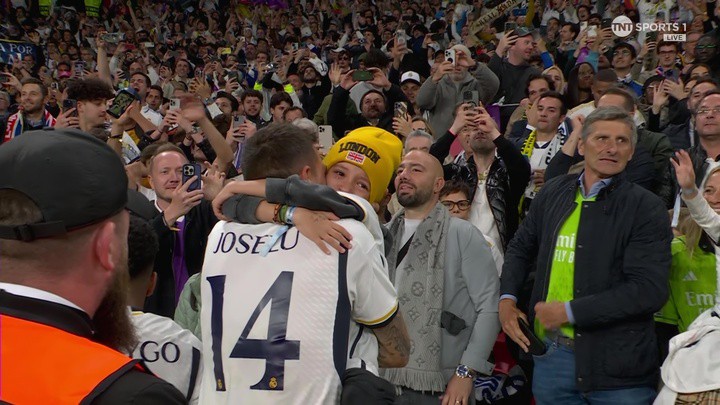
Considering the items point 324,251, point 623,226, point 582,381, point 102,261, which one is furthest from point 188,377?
point 623,226

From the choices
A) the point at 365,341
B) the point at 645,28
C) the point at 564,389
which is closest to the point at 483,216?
the point at 564,389

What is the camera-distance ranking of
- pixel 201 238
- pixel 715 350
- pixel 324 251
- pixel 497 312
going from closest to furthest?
pixel 324 251
pixel 715 350
pixel 497 312
pixel 201 238

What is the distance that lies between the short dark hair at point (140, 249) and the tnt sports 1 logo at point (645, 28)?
7.41 metres

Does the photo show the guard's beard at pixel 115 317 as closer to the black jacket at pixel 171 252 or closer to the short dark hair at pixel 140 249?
the short dark hair at pixel 140 249

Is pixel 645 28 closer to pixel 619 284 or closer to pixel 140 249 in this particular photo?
pixel 619 284

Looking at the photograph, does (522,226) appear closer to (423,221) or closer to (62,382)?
(423,221)

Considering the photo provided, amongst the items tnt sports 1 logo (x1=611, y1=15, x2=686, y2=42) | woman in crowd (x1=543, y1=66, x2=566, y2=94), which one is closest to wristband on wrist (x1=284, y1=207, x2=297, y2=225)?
woman in crowd (x1=543, y1=66, x2=566, y2=94)

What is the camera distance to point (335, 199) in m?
2.48

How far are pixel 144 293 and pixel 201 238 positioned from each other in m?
1.98

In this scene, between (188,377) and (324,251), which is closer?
(324,251)

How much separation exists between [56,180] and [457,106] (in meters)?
6.24

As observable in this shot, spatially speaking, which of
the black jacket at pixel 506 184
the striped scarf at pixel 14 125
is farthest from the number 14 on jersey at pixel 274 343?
the striped scarf at pixel 14 125

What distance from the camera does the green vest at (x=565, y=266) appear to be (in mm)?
3725

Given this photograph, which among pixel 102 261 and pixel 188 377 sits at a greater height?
pixel 102 261
